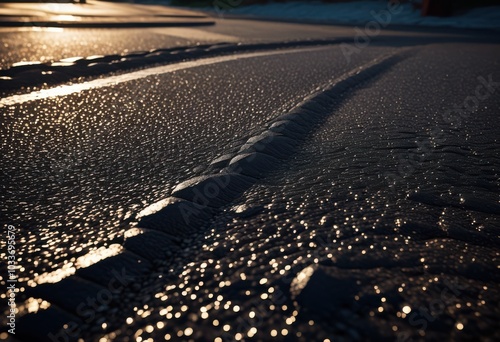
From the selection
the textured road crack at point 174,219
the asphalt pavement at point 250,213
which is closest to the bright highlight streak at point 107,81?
the asphalt pavement at point 250,213

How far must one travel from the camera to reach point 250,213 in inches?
35.7

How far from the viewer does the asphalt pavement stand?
0.61m

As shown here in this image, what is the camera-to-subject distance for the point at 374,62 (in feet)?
9.96

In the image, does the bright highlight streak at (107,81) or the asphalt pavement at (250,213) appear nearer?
the asphalt pavement at (250,213)

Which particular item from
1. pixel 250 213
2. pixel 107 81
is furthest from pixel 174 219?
pixel 107 81

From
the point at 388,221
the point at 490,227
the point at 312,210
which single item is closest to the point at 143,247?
the point at 312,210

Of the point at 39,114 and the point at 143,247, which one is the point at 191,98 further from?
the point at 143,247

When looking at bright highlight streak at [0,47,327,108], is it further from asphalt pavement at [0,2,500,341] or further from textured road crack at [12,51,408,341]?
textured road crack at [12,51,408,341]

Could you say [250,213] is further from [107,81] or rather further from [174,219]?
[107,81]

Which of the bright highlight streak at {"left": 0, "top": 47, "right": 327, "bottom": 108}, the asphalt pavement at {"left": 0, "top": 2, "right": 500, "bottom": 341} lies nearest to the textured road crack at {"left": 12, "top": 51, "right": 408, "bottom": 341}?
the asphalt pavement at {"left": 0, "top": 2, "right": 500, "bottom": 341}

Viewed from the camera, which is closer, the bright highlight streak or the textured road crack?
the textured road crack

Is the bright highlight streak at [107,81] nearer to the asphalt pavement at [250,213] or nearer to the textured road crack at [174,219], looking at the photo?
the asphalt pavement at [250,213]

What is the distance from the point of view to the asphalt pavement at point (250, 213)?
2.00 ft

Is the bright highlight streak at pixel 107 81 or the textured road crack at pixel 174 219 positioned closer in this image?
the textured road crack at pixel 174 219
